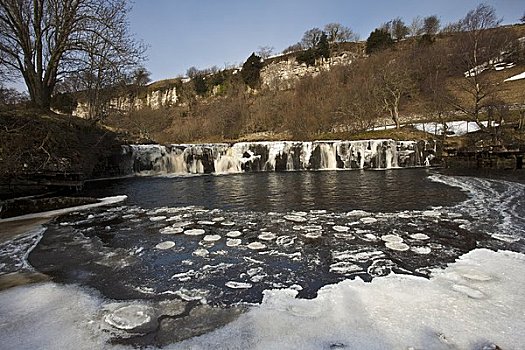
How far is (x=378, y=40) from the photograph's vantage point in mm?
44844

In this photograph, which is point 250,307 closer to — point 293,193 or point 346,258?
point 346,258

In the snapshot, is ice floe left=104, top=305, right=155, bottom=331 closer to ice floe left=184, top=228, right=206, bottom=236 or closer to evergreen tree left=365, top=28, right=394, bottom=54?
ice floe left=184, top=228, right=206, bottom=236

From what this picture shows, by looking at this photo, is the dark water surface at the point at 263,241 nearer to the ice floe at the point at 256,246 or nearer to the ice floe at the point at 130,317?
the ice floe at the point at 256,246

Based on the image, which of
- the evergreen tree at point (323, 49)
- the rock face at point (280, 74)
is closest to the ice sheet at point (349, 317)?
the rock face at point (280, 74)

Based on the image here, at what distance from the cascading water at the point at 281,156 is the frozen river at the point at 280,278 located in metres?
11.4

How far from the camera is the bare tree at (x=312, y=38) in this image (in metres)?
52.9

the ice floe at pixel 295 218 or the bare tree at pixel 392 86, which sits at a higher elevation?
the bare tree at pixel 392 86

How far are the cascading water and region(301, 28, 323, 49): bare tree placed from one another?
38467 mm

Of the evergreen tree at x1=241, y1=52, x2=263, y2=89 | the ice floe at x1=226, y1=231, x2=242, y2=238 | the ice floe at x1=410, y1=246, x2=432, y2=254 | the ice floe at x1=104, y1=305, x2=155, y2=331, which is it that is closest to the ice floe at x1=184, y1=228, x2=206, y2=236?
the ice floe at x1=226, y1=231, x2=242, y2=238

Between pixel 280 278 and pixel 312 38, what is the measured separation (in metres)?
56.6

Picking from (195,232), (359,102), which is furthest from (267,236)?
(359,102)

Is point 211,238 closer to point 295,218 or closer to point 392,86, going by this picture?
point 295,218

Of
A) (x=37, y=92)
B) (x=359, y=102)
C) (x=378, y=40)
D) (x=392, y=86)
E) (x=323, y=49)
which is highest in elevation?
(x=323, y=49)

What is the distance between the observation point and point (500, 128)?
17.8 metres
